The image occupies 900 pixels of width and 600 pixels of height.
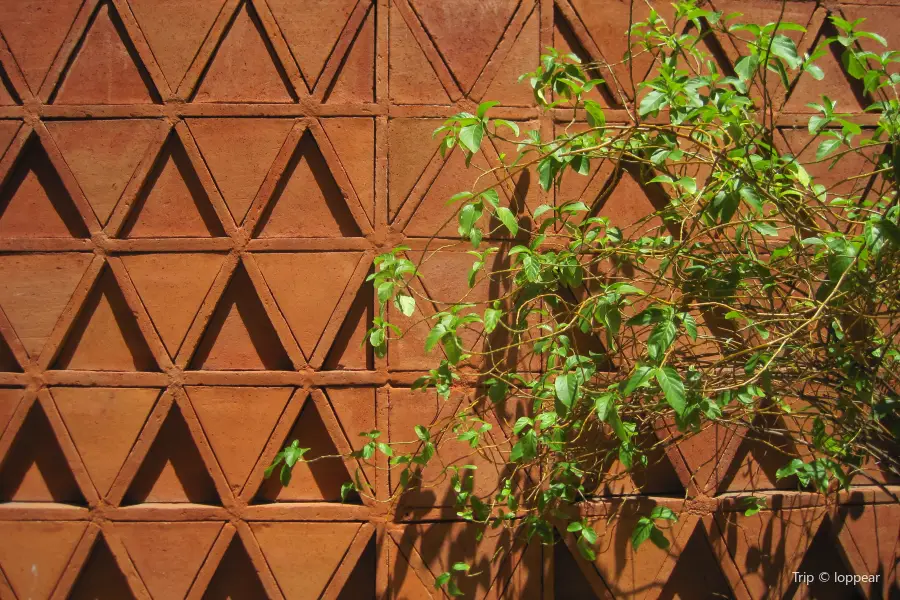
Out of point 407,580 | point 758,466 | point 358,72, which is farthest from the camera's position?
point 758,466

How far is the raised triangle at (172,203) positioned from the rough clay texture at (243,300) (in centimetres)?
1

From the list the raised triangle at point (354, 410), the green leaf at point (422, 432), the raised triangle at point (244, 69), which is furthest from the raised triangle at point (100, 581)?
the raised triangle at point (244, 69)

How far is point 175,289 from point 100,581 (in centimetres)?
146

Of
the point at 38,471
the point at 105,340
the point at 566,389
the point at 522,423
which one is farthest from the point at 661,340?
the point at 38,471

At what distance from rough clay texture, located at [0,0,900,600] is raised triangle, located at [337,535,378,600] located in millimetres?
21

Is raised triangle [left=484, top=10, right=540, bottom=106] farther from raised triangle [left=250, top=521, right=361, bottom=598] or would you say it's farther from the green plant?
raised triangle [left=250, top=521, right=361, bottom=598]

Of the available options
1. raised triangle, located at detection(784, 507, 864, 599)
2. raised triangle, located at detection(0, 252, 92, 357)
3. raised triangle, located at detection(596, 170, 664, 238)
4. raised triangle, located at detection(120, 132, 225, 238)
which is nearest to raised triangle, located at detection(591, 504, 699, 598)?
raised triangle, located at detection(784, 507, 864, 599)

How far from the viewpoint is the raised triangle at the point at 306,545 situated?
3336 millimetres

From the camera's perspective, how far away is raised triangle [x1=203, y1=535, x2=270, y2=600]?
11.0 ft

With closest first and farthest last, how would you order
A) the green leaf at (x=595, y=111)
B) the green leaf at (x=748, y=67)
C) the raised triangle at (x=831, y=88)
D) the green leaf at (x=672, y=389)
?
the green leaf at (x=672, y=389), the green leaf at (x=748, y=67), the green leaf at (x=595, y=111), the raised triangle at (x=831, y=88)

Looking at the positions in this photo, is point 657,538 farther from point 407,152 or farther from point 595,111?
point 407,152

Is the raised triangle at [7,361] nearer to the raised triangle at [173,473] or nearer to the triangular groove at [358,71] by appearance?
the raised triangle at [173,473]

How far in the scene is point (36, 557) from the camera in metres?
3.36

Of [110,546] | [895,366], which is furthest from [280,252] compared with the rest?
[895,366]
